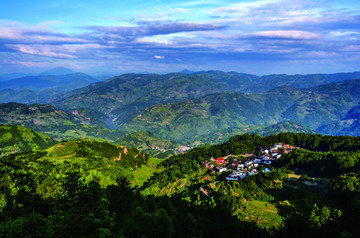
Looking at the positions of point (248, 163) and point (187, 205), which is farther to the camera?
point (248, 163)

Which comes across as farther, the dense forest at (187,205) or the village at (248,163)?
the village at (248,163)

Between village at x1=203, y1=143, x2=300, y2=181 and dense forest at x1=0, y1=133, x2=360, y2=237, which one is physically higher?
dense forest at x1=0, y1=133, x2=360, y2=237

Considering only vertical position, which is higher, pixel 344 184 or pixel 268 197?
pixel 344 184

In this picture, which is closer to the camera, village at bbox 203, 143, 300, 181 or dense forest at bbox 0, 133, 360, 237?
dense forest at bbox 0, 133, 360, 237

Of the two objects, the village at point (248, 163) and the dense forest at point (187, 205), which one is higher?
the dense forest at point (187, 205)

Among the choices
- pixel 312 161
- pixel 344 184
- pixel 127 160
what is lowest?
pixel 127 160

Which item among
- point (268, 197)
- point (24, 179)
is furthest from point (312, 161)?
point (24, 179)

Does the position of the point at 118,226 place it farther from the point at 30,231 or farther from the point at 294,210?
the point at 294,210

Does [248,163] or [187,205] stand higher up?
[187,205]
